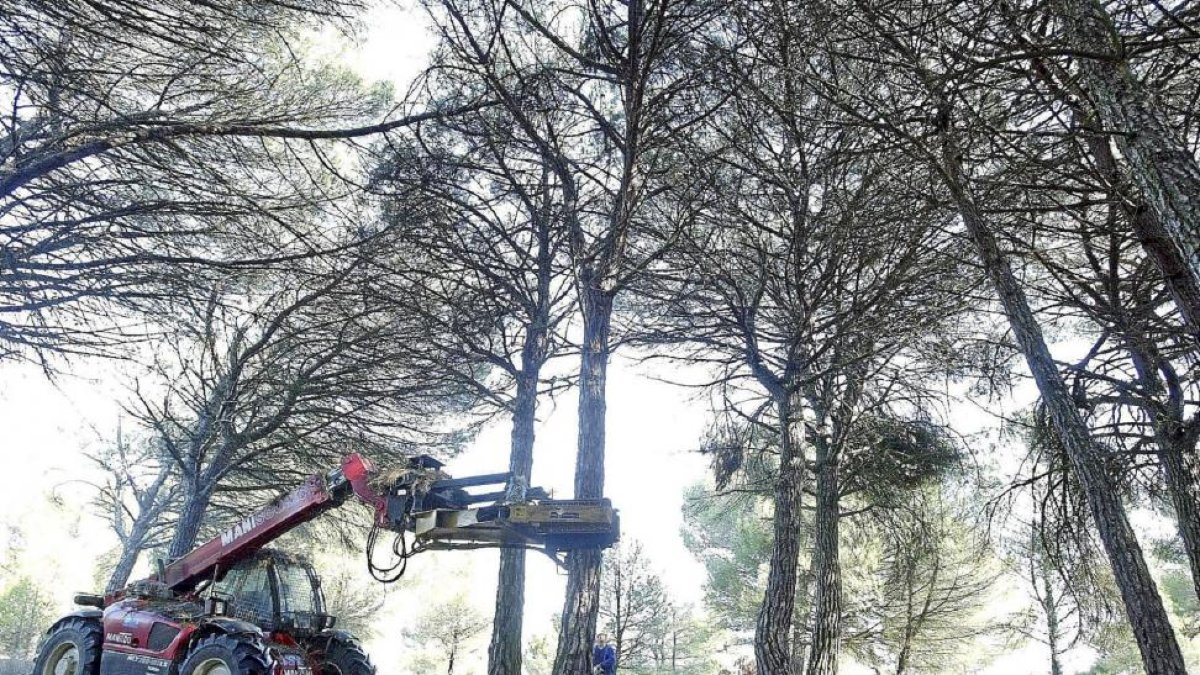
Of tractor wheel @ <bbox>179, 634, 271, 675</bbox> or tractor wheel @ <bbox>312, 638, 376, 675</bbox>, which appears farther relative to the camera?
tractor wheel @ <bbox>312, 638, 376, 675</bbox>

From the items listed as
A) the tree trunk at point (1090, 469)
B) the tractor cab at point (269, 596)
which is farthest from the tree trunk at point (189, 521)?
the tree trunk at point (1090, 469)

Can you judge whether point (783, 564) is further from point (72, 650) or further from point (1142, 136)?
point (72, 650)

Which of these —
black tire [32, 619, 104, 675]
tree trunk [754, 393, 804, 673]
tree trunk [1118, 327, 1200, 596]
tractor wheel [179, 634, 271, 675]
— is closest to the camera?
tractor wheel [179, 634, 271, 675]

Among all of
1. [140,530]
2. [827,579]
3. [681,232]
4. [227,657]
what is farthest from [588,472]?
[140,530]

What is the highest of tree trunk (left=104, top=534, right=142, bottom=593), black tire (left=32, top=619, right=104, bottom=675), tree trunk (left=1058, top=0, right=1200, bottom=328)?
tree trunk (left=1058, top=0, right=1200, bottom=328)

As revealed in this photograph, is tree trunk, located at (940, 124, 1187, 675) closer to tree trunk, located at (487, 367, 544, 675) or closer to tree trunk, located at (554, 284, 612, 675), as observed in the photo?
tree trunk, located at (554, 284, 612, 675)

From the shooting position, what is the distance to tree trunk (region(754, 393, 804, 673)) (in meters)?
6.05

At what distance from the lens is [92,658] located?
569 centimetres

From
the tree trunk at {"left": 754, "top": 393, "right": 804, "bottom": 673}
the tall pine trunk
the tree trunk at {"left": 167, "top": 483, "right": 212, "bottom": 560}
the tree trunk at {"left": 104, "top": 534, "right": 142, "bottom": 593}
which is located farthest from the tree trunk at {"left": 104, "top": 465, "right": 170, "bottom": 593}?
the tall pine trunk

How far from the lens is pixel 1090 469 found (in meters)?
4.31

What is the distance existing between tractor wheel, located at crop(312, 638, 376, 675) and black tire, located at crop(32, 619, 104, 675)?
1677 mm

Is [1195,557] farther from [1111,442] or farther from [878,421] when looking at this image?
[878,421]

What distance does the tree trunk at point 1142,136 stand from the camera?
2.98m

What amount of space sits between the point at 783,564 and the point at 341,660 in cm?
401
